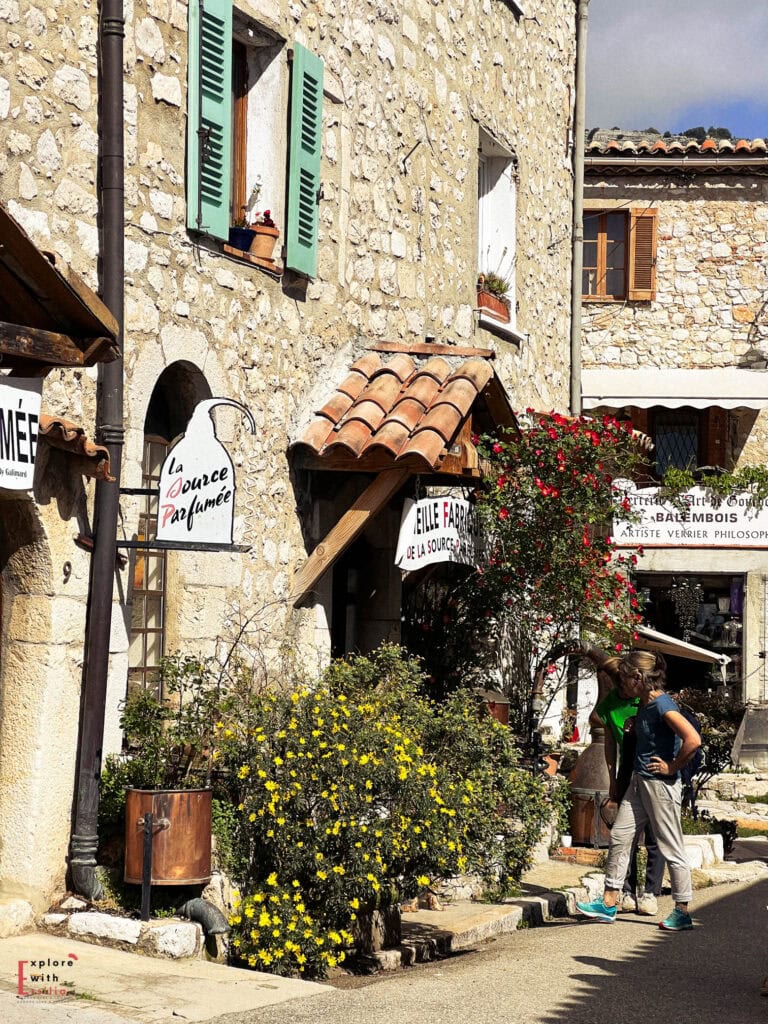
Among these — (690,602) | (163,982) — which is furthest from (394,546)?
(690,602)

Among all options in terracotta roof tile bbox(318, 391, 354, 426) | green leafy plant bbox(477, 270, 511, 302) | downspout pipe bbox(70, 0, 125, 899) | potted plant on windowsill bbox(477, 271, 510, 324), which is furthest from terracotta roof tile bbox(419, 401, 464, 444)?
green leafy plant bbox(477, 270, 511, 302)

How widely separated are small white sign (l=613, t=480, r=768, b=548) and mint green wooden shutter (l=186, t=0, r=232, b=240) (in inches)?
405

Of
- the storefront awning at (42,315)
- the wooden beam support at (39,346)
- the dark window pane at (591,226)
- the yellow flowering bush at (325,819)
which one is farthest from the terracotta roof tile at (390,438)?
the dark window pane at (591,226)

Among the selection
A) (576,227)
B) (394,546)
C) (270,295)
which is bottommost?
(394,546)

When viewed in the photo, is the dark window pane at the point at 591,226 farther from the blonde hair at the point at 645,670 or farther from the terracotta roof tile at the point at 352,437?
the blonde hair at the point at 645,670

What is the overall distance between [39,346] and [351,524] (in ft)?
12.4

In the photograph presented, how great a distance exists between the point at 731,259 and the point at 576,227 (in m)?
6.70

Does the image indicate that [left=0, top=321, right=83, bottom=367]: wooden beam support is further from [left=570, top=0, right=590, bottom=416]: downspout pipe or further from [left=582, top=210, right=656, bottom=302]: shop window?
[left=582, top=210, right=656, bottom=302]: shop window

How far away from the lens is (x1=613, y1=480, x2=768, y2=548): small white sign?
18203 millimetres

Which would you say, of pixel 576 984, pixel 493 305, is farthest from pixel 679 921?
pixel 493 305

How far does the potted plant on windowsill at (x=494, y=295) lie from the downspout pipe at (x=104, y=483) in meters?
5.63

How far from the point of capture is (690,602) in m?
21.5

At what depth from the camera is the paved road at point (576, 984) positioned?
627cm

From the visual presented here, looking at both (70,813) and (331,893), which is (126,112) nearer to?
(70,813)
